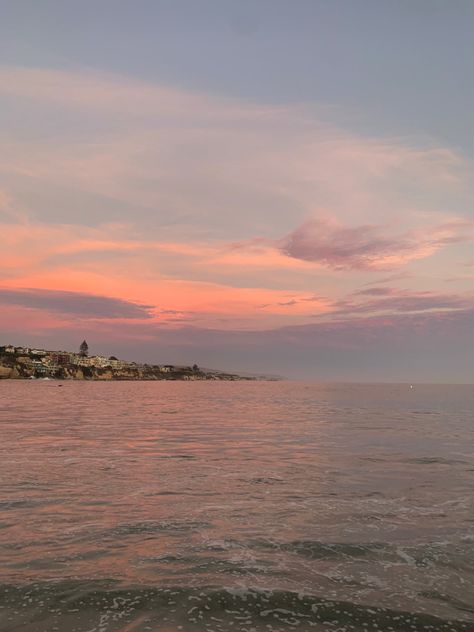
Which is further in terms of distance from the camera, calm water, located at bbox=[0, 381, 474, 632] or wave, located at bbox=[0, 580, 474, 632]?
calm water, located at bbox=[0, 381, 474, 632]

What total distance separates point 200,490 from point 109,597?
9601mm

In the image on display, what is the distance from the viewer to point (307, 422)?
53.2 metres

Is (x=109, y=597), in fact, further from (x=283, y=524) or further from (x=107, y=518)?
(x=283, y=524)

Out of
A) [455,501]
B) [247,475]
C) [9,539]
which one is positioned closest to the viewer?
[9,539]

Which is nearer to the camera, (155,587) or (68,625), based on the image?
(68,625)

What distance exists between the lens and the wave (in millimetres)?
8430

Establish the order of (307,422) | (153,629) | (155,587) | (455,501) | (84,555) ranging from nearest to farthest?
1. (153,629)
2. (155,587)
3. (84,555)
4. (455,501)
5. (307,422)

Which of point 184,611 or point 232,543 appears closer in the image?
point 184,611

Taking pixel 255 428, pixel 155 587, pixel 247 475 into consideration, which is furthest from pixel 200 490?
pixel 255 428

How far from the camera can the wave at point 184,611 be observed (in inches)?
332

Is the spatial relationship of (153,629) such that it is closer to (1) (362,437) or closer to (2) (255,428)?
(1) (362,437)

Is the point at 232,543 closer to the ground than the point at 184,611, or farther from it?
closer to the ground

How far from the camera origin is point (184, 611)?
8984 millimetres

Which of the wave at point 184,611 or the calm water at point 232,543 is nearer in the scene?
the wave at point 184,611
